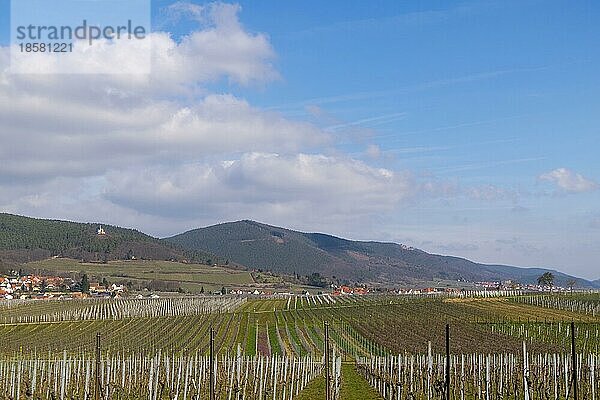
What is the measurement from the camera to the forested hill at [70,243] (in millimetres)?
133625

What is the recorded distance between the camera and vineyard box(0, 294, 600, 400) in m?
23.5

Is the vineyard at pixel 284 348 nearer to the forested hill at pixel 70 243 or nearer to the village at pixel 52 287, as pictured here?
the village at pixel 52 287

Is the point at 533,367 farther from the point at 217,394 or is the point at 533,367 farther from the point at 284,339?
the point at 284,339

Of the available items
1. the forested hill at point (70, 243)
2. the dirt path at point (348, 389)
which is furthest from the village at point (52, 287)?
the dirt path at point (348, 389)

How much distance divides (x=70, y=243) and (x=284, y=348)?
111935 mm

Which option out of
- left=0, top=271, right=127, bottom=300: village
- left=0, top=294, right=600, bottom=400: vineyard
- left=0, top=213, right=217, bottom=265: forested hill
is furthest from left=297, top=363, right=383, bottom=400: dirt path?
left=0, top=213, right=217, bottom=265: forested hill

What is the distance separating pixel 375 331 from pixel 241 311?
1901 centimetres

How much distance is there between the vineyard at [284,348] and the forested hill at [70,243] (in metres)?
69.8

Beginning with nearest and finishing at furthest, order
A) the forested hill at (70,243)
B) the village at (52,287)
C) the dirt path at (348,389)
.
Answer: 1. the dirt path at (348,389)
2. the village at (52,287)
3. the forested hill at (70,243)

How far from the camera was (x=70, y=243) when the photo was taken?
143m

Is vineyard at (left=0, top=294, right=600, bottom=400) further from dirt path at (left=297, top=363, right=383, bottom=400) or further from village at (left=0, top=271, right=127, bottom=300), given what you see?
village at (left=0, top=271, right=127, bottom=300)

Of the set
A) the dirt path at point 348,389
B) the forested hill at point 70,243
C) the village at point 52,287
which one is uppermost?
the forested hill at point 70,243

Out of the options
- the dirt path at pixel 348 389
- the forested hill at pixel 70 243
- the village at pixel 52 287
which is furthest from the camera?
the forested hill at pixel 70 243

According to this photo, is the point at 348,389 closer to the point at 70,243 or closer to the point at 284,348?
the point at 284,348
